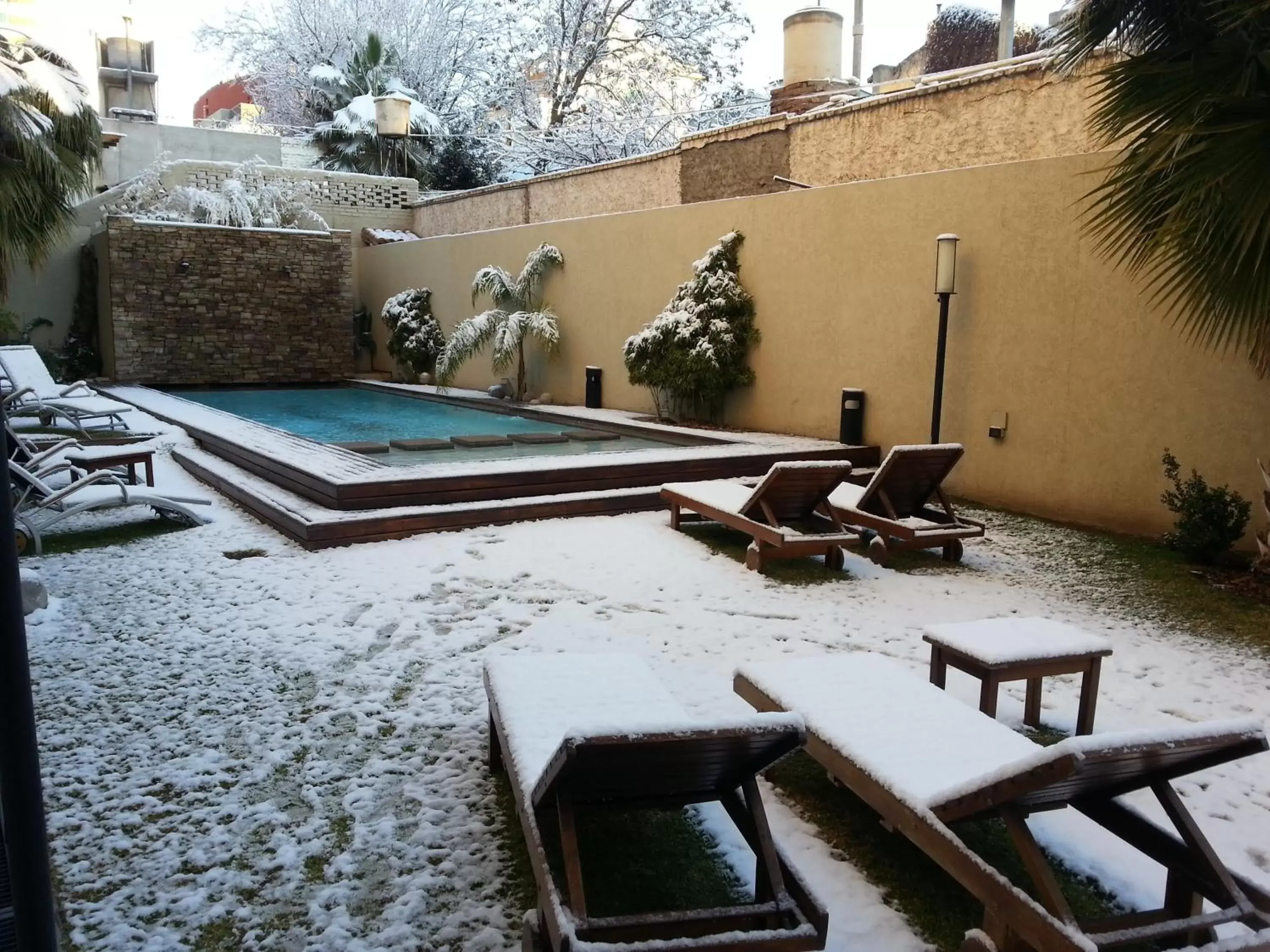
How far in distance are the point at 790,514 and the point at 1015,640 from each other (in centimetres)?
243

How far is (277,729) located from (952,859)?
7.67 ft

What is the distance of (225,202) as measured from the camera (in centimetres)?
1694

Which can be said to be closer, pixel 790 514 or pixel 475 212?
pixel 790 514

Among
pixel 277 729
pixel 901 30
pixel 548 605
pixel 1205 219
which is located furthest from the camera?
pixel 901 30

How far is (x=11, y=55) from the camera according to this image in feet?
27.8

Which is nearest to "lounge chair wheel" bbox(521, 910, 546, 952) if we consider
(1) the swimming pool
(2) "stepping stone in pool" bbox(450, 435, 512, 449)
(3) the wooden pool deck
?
(3) the wooden pool deck

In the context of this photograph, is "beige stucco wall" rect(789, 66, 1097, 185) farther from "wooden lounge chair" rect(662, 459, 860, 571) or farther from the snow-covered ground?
the snow-covered ground

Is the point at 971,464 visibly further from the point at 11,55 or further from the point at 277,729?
the point at 11,55

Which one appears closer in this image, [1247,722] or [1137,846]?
[1247,722]

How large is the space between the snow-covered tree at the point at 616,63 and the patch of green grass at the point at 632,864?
22273mm

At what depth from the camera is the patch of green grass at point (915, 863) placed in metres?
2.34

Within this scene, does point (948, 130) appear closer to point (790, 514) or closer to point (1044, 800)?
point (790, 514)

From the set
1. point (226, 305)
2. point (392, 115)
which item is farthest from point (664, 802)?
point (392, 115)

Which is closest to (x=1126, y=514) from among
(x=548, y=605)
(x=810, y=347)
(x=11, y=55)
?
(x=810, y=347)
